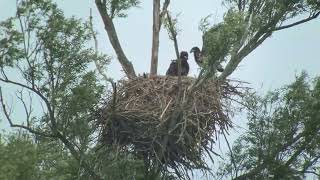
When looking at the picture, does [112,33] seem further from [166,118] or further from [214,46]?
[214,46]

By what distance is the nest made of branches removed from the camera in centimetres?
1380

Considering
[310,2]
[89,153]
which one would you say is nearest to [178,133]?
[89,153]

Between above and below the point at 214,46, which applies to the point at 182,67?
above

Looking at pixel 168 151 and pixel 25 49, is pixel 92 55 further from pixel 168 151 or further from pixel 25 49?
pixel 168 151

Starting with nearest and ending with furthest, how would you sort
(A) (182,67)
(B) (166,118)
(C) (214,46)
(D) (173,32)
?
(D) (173,32), (C) (214,46), (B) (166,118), (A) (182,67)

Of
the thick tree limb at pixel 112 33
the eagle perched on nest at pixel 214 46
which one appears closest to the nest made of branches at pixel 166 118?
the eagle perched on nest at pixel 214 46

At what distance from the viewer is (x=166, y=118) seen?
1374 centimetres

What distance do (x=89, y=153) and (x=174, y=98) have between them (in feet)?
6.59

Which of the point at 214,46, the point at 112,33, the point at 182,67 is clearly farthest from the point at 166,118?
the point at 112,33

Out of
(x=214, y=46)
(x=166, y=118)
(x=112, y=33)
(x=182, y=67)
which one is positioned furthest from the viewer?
(x=112, y=33)

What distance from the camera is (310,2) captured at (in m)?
16.3

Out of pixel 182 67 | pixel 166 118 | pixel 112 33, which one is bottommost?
pixel 166 118

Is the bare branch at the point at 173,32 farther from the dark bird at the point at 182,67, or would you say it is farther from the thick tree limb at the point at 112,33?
the thick tree limb at the point at 112,33

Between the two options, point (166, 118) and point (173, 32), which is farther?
point (166, 118)
